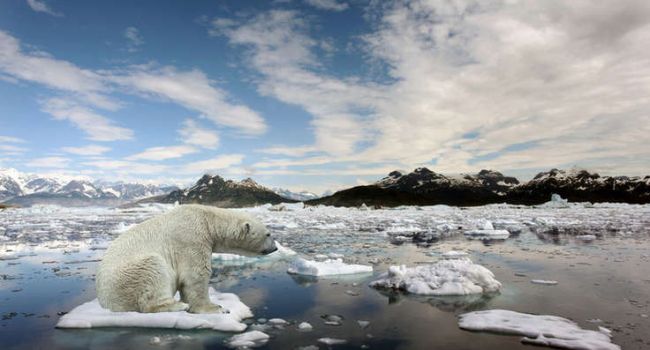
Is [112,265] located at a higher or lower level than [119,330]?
higher

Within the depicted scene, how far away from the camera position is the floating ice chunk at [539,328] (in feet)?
15.9

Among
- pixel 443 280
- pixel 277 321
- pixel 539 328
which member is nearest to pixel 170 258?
pixel 277 321

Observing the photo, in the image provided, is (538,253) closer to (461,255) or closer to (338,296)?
(461,255)

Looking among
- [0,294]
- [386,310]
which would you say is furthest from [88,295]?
[386,310]

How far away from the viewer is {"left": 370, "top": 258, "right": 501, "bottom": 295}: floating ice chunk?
7.71 m

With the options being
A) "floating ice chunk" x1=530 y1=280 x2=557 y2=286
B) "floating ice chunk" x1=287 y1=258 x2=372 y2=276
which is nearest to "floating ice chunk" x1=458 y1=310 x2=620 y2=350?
"floating ice chunk" x1=530 y1=280 x2=557 y2=286

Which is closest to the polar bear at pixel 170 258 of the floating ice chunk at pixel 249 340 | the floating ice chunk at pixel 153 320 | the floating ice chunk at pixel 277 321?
the floating ice chunk at pixel 153 320

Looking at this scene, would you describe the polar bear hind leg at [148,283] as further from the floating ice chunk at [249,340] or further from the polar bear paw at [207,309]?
the floating ice chunk at [249,340]

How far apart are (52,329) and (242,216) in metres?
2.88

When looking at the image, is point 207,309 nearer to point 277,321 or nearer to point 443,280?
point 277,321

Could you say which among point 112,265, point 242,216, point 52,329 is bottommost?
point 52,329

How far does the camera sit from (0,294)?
303 inches

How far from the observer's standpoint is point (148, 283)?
222 inches

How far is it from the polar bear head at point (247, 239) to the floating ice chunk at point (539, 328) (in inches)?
122
